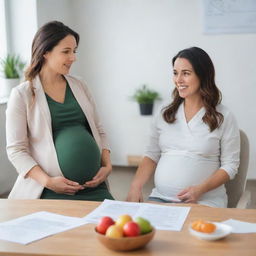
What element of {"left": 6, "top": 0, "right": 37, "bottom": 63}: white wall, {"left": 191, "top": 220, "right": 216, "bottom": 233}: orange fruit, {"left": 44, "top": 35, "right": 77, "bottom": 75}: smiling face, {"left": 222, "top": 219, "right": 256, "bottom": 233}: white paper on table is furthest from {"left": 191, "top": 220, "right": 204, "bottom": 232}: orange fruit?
{"left": 6, "top": 0, "right": 37, "bottom": 63}: white wall

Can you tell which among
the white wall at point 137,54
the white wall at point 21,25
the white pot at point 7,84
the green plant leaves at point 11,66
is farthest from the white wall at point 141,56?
the white pot at point 7,84

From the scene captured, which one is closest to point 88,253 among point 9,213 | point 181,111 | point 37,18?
point 9,213

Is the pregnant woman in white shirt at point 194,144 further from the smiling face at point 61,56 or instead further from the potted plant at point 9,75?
the potted plant at point 9,75

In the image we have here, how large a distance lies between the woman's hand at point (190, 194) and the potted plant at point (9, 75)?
2233 millimetres

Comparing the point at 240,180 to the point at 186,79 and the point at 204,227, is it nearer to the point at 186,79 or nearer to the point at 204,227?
the point at 186,79

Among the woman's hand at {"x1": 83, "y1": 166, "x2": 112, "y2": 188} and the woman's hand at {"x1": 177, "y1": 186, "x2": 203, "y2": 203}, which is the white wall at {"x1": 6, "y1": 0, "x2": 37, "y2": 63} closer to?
the woman's hand at {"x1": 83, "y1": 166, "x2": 112, "y2": 188}

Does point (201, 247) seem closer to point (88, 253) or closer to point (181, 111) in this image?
point (88, 253)

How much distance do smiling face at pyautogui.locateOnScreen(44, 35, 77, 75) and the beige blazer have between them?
0.40 ft

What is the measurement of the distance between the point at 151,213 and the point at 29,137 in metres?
0.83

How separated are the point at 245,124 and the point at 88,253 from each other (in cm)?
344

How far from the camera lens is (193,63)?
2285 millimetres

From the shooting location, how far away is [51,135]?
86.1 inches

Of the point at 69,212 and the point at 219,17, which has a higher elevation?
the point at 219,17

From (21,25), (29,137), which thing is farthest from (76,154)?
(21,25)
